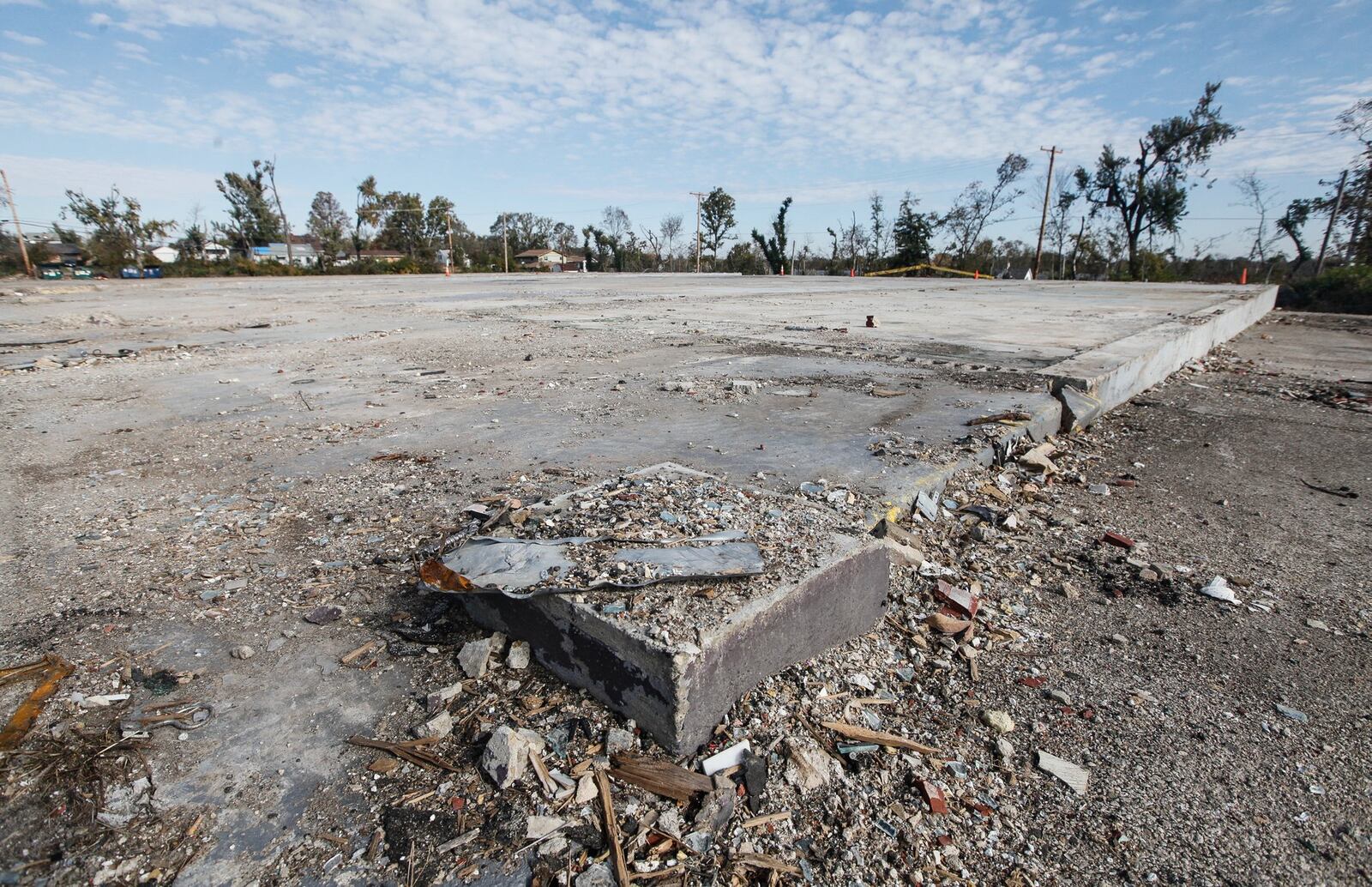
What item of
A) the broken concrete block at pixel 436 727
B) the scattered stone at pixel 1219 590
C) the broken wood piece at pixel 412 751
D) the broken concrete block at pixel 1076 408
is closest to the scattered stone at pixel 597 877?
the broken wood piece at pixel 412 751

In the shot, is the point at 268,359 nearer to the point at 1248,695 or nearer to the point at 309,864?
the point at 309,864

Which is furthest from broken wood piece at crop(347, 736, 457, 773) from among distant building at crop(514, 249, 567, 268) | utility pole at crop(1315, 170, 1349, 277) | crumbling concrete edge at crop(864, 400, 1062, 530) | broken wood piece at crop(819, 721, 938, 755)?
distant building at crop(514, 249, 567, 268)

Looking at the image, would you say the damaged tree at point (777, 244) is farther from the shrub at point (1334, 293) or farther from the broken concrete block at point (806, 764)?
the broken concrete block at point (806, 764)

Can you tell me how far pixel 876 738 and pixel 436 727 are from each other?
40.4 inches

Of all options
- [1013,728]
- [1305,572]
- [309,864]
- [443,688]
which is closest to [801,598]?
[1013,728]

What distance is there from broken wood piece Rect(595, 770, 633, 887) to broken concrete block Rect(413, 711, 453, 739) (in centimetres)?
37

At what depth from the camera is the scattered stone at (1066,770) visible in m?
1.44

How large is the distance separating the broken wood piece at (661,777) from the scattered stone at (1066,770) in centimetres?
78

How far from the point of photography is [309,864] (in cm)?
117

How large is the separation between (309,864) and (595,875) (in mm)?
518

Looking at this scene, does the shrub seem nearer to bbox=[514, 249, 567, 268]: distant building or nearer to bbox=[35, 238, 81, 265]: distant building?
bbox=[514, 249, 567, 268]: distant building

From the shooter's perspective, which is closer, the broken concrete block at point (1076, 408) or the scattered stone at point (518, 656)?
the scattered stone at point (518, 656)

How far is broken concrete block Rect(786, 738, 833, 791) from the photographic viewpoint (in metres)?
1.41

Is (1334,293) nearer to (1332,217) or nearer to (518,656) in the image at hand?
(1332,217)
